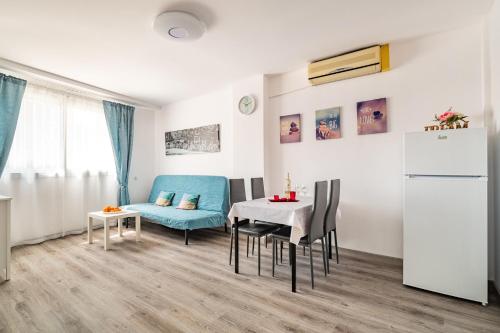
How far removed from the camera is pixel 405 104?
9.14 ft

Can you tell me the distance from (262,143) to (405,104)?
1.87m

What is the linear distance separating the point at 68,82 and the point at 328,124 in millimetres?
3849

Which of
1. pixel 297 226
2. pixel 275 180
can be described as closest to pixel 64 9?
pixel 297 226

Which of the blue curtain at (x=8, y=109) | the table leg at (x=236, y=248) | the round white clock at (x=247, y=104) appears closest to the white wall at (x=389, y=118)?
the round white clock at (x=247, y=104)

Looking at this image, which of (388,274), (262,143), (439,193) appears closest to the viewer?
(439,193)

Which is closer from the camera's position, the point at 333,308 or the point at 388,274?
the point at 333,308

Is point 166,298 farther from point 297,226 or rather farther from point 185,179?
point 185,179

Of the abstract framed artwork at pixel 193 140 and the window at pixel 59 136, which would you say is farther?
the abstract framed artwork at pixel 193 140

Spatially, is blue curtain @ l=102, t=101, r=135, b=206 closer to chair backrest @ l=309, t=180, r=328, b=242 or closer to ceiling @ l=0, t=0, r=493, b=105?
ceiling @ l=0, t=0, r=493, b=105

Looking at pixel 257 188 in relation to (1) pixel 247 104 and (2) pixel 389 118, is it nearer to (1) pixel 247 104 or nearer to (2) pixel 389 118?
(1) pixel 247 104

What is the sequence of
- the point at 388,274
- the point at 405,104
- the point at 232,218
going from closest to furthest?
1. the point at 388,274
2. the point at 232,218
3. the point at 405,104

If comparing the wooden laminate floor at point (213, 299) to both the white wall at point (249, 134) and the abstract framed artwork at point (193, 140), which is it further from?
the abstract framed artwork at point (193, 140)

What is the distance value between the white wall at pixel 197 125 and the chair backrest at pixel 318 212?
2.20m

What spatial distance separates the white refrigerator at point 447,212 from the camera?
1879 mm
